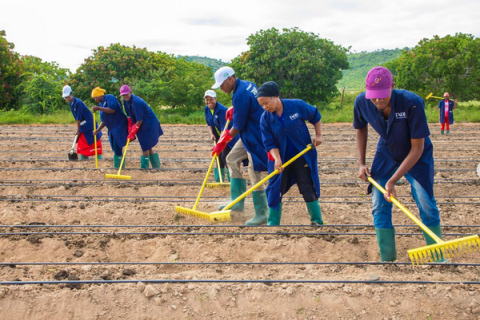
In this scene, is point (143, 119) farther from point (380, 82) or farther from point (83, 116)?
point (380, 82)

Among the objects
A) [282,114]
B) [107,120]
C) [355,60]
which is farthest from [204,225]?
[355,60]

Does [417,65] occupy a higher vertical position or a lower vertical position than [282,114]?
higher

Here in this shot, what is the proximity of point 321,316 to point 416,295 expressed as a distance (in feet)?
2.22

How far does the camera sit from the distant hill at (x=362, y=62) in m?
43.0

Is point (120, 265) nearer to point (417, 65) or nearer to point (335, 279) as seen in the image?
point (335, 279)

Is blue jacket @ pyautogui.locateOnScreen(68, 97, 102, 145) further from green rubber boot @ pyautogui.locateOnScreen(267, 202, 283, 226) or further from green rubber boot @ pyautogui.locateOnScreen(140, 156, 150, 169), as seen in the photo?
green rubber boot @ pyautogui.locateOnScreen(267, 202, 283, 226)

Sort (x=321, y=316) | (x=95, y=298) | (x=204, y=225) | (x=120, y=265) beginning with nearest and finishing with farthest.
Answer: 1. (x=321, y=316)
2. (x=95, y=298)
3. (x=120, y=265)
4. (x=204, y=225)

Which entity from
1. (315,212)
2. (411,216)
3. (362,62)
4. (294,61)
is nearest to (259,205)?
(315,212)

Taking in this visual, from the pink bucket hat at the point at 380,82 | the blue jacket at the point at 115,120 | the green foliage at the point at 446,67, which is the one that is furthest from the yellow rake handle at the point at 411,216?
the green foliage at the point at 446,67

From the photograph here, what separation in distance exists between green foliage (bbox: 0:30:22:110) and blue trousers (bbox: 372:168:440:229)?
20546 mm

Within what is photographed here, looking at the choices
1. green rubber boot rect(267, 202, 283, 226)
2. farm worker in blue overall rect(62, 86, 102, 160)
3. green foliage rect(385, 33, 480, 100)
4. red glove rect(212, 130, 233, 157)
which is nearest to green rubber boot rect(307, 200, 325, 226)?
green rubber boot rect(267, 202, 283, 226)

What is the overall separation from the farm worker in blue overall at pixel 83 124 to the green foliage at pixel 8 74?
1413 centimetres

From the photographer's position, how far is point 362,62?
153ft

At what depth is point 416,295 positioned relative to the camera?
9.51 feet
